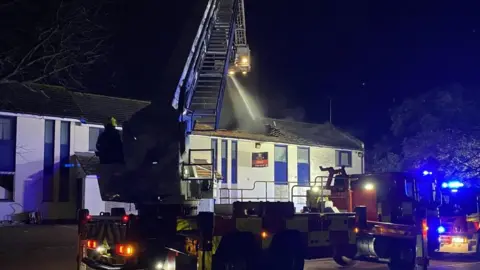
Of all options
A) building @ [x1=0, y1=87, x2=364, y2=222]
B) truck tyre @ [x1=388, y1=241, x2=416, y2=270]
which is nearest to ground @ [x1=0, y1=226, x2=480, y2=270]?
truck tyre @ [x1=388, y1=241, x2=416, y2=270]

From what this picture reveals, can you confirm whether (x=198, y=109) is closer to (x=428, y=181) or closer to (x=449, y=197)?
(x=428, y=181)

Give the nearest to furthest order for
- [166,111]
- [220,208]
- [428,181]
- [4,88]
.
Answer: [166,111], [220,208], [428,181], [4,88]

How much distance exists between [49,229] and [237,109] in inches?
595

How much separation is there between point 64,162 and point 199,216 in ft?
77.5

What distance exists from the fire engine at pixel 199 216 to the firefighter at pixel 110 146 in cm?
11

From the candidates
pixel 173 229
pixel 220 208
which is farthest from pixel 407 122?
pixel 173 229

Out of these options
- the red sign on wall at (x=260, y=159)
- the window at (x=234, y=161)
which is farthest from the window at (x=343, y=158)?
the window at (x=234, y=161)

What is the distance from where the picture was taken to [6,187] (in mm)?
30391

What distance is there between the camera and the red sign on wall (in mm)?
35938

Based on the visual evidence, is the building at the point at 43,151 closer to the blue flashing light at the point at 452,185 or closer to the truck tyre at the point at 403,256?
the blue flashing light at the point at 452,185

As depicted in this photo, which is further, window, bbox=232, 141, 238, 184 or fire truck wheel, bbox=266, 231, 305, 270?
window, bbox=232, 141, 238, 184

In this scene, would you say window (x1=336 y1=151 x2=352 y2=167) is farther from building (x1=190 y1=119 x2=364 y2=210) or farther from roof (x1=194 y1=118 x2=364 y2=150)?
roof (x1=194 y1=118 x2=364 y2=150)

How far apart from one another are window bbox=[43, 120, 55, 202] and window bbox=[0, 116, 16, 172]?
1620 millimetres

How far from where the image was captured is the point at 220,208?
41.5 feet
